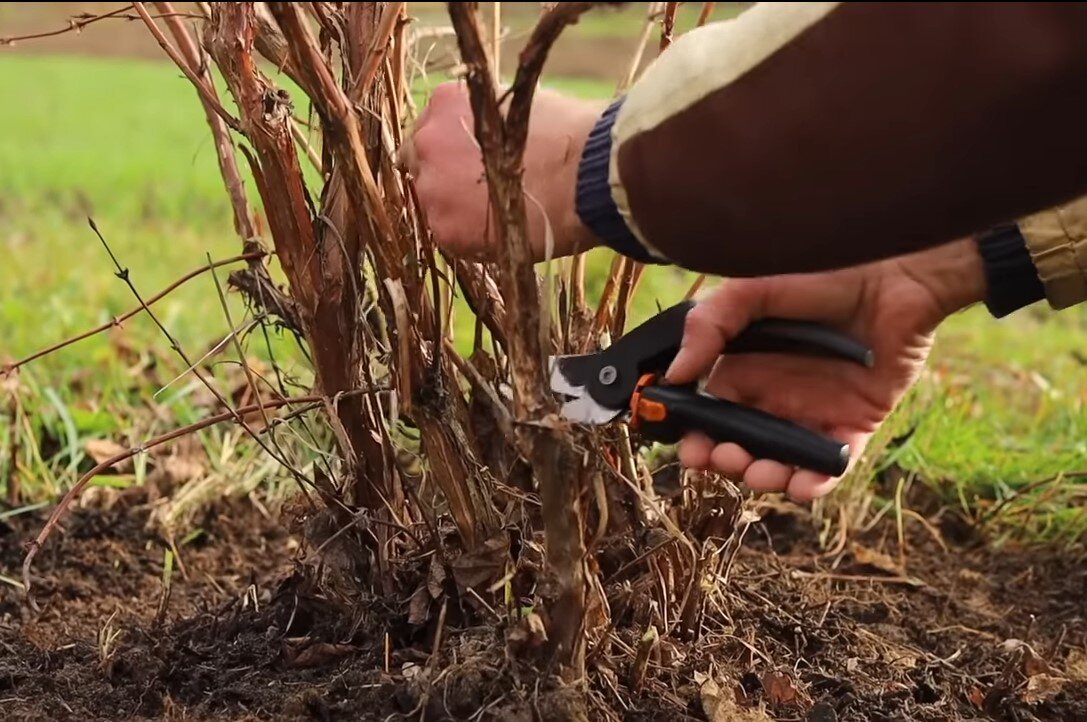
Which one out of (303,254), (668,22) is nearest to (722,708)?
(303,254)

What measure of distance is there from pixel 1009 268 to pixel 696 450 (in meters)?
0.36

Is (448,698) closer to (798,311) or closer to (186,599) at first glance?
(798,311)

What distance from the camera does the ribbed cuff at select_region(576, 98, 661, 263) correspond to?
1020 millimetres

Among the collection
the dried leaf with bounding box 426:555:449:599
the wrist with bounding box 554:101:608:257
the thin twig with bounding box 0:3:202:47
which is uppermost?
the thin twig with bounding box 0:3:202:47

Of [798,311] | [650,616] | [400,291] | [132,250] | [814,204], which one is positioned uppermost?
[814,204]

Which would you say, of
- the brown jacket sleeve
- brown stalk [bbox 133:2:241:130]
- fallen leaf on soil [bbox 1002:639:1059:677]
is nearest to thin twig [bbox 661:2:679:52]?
the brown jacket sleeve

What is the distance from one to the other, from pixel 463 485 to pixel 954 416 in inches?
53.6

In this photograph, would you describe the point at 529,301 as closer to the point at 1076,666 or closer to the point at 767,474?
the point at 767,474

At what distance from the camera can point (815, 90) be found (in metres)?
0.88

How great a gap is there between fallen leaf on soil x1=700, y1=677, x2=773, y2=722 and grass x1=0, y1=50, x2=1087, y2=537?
961 millimetres

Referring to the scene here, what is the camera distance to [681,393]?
117cm

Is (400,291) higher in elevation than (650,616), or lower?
higher

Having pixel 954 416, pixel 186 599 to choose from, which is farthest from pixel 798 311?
pixel 954 416

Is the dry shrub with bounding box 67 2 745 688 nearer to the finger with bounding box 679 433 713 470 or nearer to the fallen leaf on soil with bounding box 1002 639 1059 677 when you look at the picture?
the finger with bounding box 679 433 713 470
